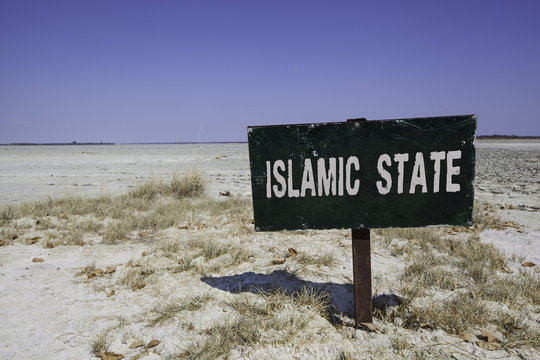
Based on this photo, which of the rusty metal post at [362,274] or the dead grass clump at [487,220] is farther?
the dead grass clump at [487,220]

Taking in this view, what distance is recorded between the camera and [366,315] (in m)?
2.44

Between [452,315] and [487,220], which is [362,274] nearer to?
[452,315]

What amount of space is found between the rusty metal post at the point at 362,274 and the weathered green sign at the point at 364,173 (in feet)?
0.48

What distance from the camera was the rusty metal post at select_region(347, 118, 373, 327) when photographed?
94.6 inches

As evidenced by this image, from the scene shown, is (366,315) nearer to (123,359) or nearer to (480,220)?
(123,359)

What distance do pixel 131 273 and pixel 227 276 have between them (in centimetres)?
105

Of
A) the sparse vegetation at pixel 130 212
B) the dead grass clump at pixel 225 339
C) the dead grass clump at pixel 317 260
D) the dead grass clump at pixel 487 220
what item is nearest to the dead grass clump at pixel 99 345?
the dead grass clump at pixel 225 339

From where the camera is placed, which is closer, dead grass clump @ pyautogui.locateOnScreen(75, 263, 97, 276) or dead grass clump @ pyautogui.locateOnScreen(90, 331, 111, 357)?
dead grass clump @ pyautogui.locateOnScreen(90, 331, 111, 357)

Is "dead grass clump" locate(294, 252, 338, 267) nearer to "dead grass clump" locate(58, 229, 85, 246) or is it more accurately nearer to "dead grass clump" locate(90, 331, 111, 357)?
Result: "dead grass clump" locate(90, 331, 111, 357)

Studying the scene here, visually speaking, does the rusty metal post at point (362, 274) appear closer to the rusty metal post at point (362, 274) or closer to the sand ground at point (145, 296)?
the rusty metal post at point (362, 274)

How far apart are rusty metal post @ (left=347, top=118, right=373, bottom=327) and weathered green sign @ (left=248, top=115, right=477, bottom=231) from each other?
0.14 metres

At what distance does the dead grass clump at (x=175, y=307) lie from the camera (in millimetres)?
2546

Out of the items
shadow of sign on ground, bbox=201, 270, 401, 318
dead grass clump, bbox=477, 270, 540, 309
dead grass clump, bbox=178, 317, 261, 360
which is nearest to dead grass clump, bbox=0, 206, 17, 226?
shadow of sign on ground, bbox=201, 270, 401, 318

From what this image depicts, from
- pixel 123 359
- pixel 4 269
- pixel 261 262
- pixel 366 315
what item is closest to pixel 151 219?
pixel 4 269
